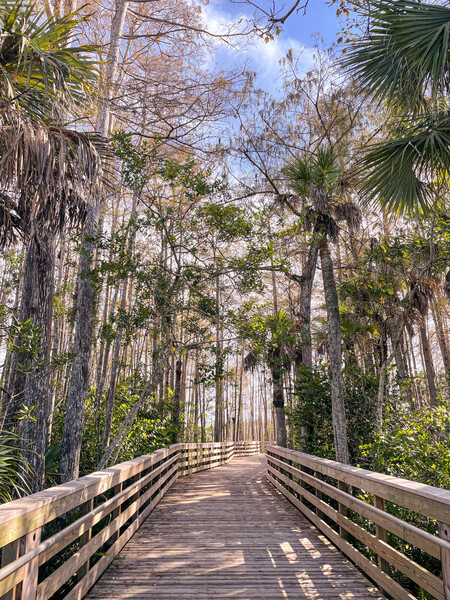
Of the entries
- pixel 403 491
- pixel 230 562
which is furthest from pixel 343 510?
pixel 403 491

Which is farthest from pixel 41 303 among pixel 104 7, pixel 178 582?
pixel 104 7

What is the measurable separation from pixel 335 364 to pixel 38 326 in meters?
4.61

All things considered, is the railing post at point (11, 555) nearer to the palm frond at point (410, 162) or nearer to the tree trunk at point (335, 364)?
the palm frond at point (410, 162)

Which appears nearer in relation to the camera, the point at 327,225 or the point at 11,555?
the point at 11,555

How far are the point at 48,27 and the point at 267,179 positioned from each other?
841 cm

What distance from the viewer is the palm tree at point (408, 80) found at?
4.69 meters

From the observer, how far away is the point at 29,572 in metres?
2.07

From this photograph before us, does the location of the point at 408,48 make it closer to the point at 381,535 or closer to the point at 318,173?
the point at 318,173

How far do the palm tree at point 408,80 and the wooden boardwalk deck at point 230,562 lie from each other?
450 cm

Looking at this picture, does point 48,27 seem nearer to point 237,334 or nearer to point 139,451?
point 237,334

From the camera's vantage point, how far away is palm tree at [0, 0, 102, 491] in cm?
390

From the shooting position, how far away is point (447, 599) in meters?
2.20

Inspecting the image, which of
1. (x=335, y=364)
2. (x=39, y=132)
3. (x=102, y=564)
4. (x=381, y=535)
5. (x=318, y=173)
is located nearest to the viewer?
(x=381, y=535)

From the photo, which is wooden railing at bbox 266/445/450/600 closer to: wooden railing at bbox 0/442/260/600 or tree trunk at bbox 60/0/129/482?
wooden railing at bbox 0/442/260/600
